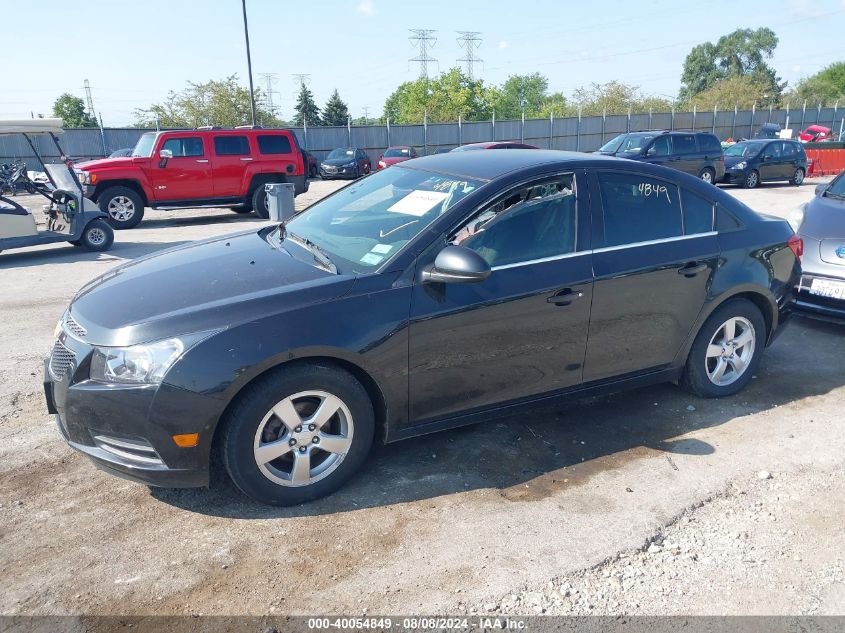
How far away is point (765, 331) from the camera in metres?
4.83

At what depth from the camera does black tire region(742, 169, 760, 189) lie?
72.4 feet

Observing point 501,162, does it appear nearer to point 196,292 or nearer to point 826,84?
point 196,292

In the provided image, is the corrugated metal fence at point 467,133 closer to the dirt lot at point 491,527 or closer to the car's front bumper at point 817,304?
the dirt lot at point 491,527

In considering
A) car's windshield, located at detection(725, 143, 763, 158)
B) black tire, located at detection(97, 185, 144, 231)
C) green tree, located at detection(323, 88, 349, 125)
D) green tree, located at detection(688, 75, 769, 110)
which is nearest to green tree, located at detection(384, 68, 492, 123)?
green tree, located at detection(323, 88, 349, 125)

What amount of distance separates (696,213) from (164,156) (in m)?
12.6

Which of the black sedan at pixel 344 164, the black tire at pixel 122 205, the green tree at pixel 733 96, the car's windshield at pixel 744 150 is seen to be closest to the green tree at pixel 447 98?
the green tree at pixel 733 96

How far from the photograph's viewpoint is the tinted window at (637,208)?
407cm

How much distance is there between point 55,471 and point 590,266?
3275 millimetres

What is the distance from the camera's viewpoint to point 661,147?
19938 mm

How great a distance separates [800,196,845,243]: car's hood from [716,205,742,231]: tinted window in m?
2.21

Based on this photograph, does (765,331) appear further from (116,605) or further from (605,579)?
(116,605)

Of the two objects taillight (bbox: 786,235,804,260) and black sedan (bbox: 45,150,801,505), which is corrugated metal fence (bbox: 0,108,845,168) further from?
taillight (bbox: 786,235,804,260)

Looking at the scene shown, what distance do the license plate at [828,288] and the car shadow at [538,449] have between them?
899 mm

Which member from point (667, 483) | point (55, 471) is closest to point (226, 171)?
point (55, 471)
